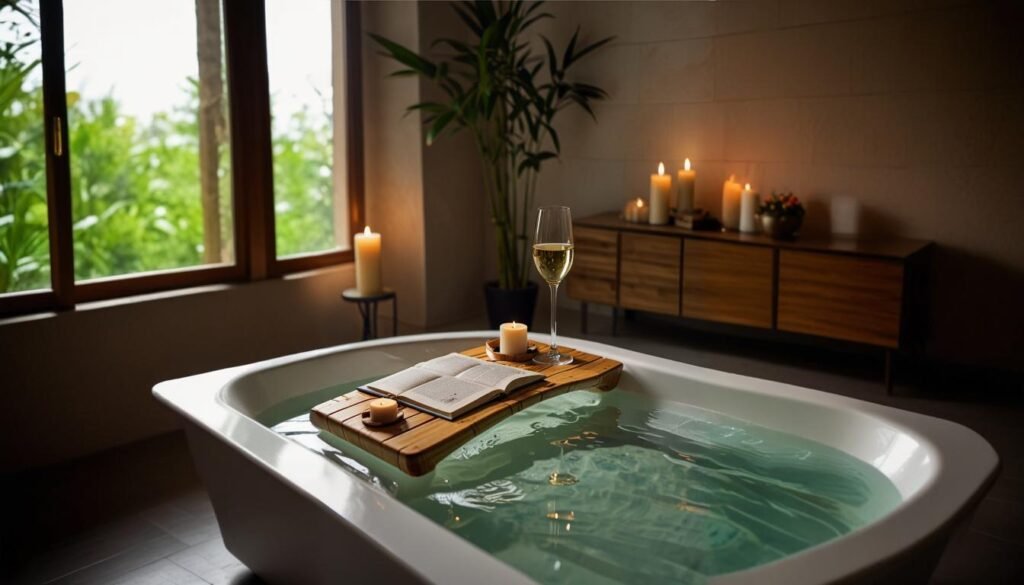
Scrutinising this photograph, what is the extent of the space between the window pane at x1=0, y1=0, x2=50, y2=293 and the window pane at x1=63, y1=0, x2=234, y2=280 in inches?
6.9

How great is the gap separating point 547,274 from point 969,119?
240 cm

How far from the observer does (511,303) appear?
4266 mm

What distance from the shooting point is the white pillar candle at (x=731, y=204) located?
3.90m

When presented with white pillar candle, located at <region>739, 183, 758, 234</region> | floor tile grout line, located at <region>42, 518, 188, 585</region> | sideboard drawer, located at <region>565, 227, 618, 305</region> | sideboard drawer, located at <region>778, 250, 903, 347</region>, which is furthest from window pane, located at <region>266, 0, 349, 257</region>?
sideboard drawer, located at <region>778, 250, 903, 347</region>

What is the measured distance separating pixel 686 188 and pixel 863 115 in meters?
0.83

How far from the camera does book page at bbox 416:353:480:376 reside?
2.04m

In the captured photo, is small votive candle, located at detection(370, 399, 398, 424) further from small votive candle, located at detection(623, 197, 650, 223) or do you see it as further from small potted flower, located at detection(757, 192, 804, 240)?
small votive candle, located at detection(623, 197, 650, 223)

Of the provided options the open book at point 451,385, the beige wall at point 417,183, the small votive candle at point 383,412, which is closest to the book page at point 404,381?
the open book at point 451,385

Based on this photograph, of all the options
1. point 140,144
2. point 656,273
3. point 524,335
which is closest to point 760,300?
point 656,273

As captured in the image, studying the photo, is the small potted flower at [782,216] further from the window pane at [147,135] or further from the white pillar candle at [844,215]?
the window pane at [147,135]

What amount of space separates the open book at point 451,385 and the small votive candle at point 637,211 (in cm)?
219

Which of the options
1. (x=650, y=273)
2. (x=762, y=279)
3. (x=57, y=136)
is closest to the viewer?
(x=57, y=136)

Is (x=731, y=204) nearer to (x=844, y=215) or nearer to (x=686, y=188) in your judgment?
(x=686, y=188)

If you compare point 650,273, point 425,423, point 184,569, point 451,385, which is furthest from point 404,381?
point 650,273
